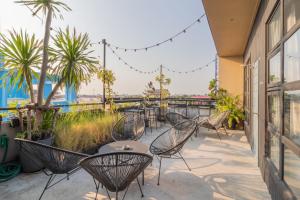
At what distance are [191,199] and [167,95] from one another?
6.06 m

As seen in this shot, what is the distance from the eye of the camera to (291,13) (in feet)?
5.19

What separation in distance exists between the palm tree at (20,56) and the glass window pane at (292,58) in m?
3.61

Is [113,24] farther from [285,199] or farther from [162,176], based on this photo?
[285,199]

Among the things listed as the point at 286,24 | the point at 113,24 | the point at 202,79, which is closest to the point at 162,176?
the point at 286,24

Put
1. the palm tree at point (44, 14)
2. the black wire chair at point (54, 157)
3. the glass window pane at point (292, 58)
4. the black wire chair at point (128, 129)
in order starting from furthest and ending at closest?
1. the black wire chair at point (128, 129)
2. the palm tree at point (44, 14)
3. the black wire chair at point (54, 157)
4. the glass window pane at point (292, 58)

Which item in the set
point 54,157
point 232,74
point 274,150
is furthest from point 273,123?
point 232,74

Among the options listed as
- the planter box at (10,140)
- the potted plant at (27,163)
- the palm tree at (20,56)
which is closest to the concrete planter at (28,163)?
the potted plant at (27,163)

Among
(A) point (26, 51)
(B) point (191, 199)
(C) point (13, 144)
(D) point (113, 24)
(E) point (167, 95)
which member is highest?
(D) point (113, 24)

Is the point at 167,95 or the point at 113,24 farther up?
the point at 113,24

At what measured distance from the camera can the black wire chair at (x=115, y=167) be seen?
165cm

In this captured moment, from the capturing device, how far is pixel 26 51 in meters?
3.15

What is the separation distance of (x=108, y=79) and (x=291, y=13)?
4.55m

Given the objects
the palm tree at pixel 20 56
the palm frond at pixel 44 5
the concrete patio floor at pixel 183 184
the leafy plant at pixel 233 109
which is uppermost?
the palm frond at pixel 44 5

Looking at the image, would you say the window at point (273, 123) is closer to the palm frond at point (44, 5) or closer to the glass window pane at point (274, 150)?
the glass window pane at point (274, 150)
